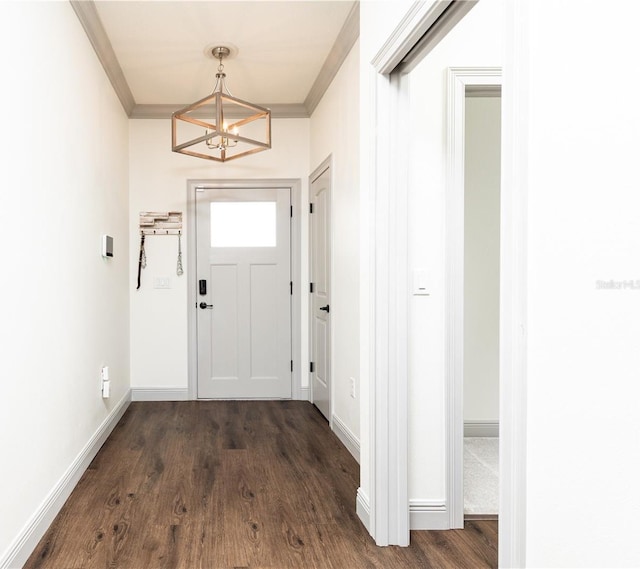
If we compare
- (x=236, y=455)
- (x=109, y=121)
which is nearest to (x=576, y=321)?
(x=236, y=455)

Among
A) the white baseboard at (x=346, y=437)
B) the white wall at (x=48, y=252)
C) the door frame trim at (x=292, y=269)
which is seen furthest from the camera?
the door frame trim at (x=292, y=269)

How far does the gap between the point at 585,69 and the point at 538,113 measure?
0.12 m

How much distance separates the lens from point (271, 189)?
17.0 feet

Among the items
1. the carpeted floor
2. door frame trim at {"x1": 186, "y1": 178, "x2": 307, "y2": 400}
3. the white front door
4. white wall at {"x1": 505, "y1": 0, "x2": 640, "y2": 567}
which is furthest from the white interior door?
white wall at {"x1": 505, "y1": 0, "x2": 640, "y2": 567}

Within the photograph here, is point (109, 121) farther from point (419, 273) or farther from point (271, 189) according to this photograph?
point (419, 273)

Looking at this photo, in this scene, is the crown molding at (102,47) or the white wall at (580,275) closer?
the white wall at (580,275)

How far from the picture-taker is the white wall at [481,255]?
393 centimetres

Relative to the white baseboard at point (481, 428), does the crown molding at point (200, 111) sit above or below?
above

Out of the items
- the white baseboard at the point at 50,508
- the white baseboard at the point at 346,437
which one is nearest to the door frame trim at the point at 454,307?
the white baseboard at the point at 346,437

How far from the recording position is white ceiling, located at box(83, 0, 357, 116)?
326 cm

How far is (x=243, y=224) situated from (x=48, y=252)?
2699mm

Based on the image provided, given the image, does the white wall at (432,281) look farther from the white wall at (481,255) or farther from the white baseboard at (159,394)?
the white baseboard at (159,394)

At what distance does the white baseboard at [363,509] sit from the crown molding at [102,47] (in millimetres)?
2970

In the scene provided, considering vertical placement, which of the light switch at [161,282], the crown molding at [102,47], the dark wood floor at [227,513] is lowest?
the dark wood floor at [227,513]
